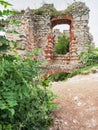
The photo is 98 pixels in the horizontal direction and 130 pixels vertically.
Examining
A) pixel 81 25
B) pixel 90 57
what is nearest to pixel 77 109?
pixel 90 57

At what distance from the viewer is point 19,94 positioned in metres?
4.34

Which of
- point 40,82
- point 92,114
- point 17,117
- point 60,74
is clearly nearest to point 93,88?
point 92,114

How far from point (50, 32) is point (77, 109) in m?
9.85

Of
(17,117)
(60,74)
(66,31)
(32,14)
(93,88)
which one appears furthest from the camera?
(66,31)

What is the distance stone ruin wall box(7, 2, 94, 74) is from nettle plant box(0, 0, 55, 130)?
9.53m

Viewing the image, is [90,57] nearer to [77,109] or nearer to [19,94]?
[77,109]

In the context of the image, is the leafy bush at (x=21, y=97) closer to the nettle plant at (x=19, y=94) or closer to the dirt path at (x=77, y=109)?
the nettle plant at (x=19, y=94)

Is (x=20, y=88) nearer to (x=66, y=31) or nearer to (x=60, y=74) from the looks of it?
(x=60, y=74)

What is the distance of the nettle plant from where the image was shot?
13.8ft

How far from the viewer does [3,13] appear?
4.16m

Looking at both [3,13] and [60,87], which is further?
[60,87]

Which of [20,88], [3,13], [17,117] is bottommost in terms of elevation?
[17,117]

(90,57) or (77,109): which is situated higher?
(90,57)

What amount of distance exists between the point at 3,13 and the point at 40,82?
5.74ft
